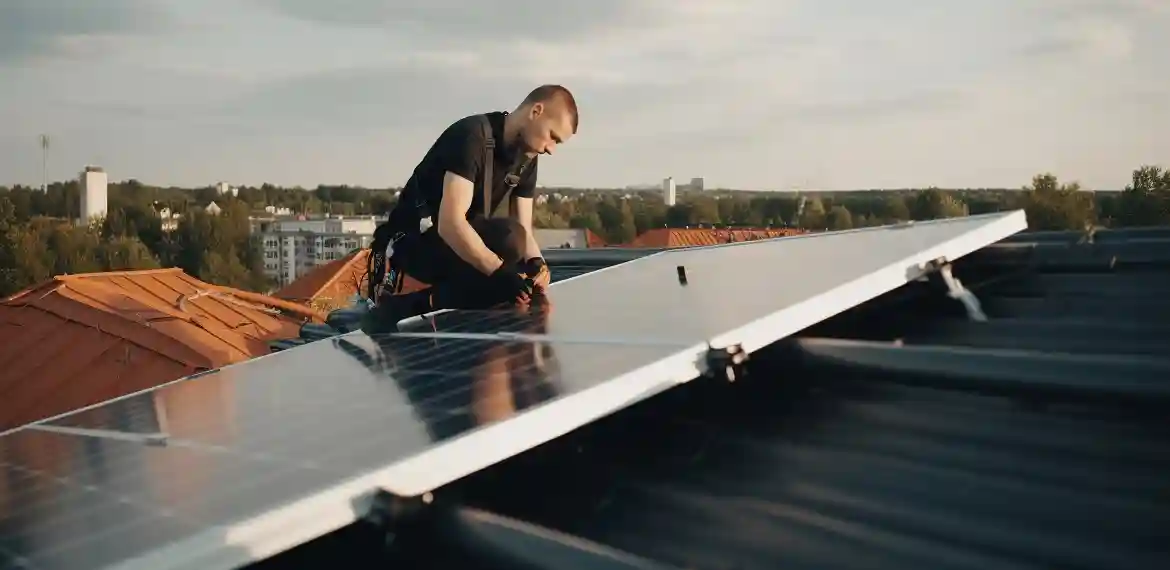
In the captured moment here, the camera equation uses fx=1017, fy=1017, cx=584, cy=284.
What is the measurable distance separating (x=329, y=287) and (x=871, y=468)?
17.5 meters

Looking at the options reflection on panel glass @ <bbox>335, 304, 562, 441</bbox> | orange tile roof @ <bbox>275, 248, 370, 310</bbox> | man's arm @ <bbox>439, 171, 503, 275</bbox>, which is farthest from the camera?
orange tile roof @ <bbox>275, 248, 370, 310</bbox>

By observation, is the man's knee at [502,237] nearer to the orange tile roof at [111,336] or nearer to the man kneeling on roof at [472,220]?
the man kneeling on roof at [472,220]

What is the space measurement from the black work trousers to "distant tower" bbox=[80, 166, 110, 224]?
79393mm

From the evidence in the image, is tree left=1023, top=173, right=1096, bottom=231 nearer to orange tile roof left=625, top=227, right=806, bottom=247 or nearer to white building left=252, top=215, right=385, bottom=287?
orange tile roof left=625, top=227, right=806, bottom=247

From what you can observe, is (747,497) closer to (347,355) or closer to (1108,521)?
(1108,521)

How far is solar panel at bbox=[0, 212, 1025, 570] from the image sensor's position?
6.25 feet

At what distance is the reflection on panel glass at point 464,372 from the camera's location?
2.40 meters

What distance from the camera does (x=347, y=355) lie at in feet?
12.3

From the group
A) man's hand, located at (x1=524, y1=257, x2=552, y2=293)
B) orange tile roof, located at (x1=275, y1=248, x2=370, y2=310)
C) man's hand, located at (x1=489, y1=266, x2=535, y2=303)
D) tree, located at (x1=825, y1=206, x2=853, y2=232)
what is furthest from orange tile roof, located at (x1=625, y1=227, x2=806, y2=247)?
tree, located at (x1=825, y1=206, x2=853, y2=232)

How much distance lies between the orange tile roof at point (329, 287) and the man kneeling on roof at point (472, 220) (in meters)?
12.5

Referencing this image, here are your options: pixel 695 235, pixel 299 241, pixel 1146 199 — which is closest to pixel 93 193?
pixel 299 241

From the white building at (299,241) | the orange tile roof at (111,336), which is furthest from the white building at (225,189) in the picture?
the orange tile roof at (111,336)

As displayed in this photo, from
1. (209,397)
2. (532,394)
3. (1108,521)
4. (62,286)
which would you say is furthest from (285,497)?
(62,286)

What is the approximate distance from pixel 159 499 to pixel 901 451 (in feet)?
5.87
